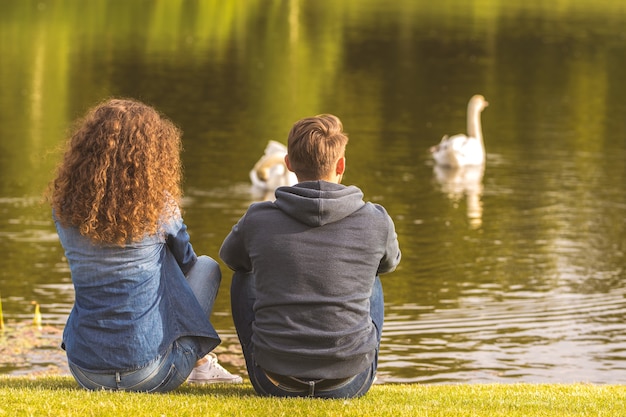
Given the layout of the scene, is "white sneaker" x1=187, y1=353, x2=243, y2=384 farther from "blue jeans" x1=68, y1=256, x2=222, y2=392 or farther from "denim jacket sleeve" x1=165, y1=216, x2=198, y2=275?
"denim jacket sleeve" x1=165, y1=216, x2=198, y2=275

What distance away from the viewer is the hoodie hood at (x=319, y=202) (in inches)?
232

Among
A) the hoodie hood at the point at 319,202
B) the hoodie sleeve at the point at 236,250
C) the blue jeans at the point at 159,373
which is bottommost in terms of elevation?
the blue jeans at the point at 159,373

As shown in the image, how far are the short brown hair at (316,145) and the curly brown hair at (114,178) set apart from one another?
671mm

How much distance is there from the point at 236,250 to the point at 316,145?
2.17 ft

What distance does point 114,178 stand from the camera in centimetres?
600

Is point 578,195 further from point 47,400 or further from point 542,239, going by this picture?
point 47,400

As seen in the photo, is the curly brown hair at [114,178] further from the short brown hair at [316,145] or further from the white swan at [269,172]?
the white swan at [269,172]

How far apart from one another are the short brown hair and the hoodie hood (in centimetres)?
8

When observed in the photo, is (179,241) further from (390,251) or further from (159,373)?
(390,251)

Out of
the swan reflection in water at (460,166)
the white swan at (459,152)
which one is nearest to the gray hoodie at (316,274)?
the swan reflection in water at (460,166)

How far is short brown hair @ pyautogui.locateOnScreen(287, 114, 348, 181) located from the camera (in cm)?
594

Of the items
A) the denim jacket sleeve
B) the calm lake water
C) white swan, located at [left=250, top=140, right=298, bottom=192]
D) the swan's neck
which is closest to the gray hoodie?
the denim jacket sleeve

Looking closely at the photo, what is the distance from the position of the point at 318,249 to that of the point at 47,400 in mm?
1529

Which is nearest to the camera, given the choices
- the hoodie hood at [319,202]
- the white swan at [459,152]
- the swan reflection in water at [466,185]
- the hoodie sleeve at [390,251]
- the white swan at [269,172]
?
the hoodie hood at [319,202]
